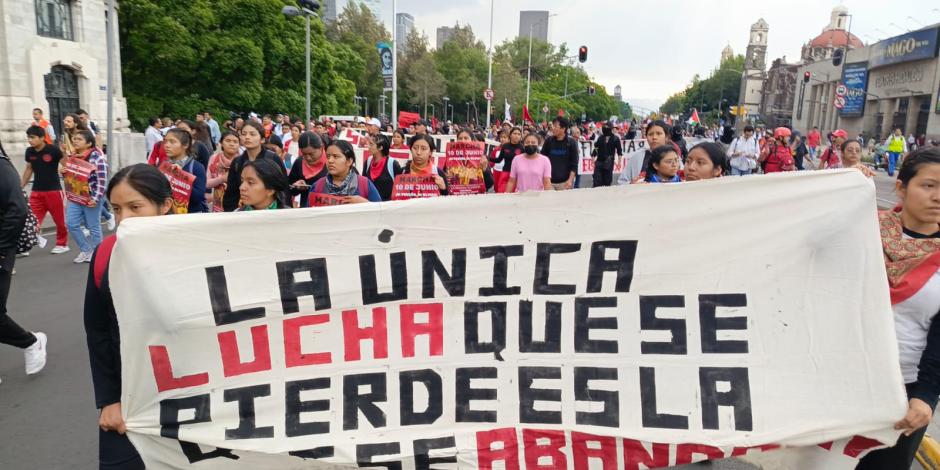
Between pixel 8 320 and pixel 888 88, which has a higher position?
pixel 888 88

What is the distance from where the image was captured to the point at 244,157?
6.19 meters

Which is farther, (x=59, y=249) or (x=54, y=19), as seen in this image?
(x=54, y=19)

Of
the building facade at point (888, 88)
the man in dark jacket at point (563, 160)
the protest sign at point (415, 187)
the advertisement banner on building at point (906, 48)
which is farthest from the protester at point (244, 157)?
Result: the advertisement banner on building at point (906, 48)

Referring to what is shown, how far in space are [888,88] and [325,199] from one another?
6014 cm

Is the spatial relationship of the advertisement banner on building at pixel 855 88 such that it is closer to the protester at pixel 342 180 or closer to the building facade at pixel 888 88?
the building facade at pixel 888 88

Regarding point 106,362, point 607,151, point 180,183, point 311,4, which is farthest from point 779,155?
point 106,362

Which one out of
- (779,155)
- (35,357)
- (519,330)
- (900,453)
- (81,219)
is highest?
(779,155)

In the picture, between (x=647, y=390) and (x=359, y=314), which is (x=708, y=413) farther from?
(x=359, y=314)

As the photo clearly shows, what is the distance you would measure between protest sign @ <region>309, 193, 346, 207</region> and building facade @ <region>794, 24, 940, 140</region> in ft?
157

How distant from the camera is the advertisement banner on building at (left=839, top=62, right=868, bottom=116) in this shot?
187 feet

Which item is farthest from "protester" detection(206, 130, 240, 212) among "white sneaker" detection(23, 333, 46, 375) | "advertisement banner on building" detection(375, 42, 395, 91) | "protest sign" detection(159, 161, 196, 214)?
"advertisement banner on building" detection(375, 42, 395, 91)

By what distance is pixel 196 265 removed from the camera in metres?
2.64

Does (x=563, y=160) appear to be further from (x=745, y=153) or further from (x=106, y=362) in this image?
(x=106, y=362)

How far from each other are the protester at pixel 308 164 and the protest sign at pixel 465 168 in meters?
2.32
